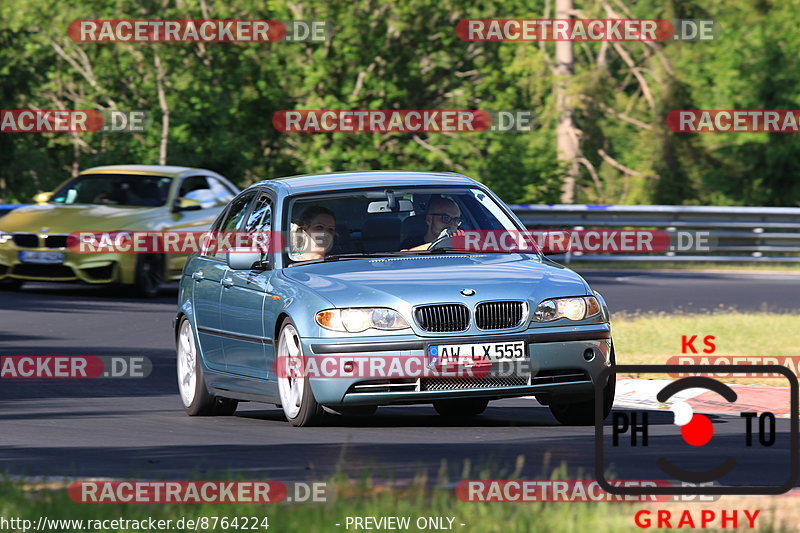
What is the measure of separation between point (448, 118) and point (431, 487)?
87.8 feet

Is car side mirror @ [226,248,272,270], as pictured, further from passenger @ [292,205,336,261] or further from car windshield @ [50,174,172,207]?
car windshield @ [50,174,172,207]

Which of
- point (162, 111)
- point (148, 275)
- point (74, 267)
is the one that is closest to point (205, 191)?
point (148, 275)

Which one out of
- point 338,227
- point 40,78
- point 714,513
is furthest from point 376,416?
point 40,78

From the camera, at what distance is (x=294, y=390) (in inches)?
412

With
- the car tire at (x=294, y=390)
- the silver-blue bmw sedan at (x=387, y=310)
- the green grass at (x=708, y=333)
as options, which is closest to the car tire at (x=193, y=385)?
the silver-blue bmw sedan at (x=387, y=310)

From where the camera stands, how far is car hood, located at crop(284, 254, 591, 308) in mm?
10047

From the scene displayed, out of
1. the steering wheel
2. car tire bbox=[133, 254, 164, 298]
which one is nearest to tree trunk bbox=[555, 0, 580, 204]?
car tire bbox=[133, 254, 164, 298]

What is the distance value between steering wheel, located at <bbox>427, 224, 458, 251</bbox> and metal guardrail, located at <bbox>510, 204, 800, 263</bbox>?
20335 millimetres

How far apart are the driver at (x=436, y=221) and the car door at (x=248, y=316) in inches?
37.3

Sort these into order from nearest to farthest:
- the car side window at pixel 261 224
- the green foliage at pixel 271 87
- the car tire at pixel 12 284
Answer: the car side window at pixel 261 224 < the car tire at pixel 12 284 < the green foliage at pixel 271 87

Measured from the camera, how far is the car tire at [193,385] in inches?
464

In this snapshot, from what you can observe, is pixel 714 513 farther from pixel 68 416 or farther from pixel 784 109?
pixel 784 109

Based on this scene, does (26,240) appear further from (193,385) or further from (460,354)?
(460,354)

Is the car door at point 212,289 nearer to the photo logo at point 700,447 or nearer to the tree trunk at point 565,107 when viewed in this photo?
the photo logo at point 700,447
